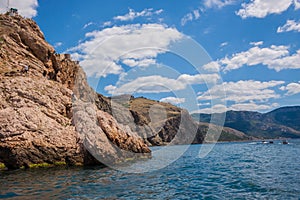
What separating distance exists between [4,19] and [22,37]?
35.7ft

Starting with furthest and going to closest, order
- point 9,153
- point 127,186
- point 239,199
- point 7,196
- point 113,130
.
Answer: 1. point 113,130
2. point 9,153
3. point 127,186
4. point 7,196
5. point 239,199

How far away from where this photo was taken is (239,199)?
14.2m

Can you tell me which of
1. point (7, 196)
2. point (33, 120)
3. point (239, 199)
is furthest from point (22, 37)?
point (239, 199)

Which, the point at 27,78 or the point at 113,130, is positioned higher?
the point at 27,78

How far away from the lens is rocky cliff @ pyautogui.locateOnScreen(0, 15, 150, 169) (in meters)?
29.7

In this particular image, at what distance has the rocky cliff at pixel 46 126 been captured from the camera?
97.5 feet

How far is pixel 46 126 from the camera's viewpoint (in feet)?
107

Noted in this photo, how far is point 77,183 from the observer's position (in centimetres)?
2011

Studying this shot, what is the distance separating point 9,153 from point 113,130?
13.2 meters

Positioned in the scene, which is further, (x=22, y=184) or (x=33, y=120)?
(x=33, y=120)

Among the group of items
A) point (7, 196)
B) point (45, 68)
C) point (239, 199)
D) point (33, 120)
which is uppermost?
point (45, 68)

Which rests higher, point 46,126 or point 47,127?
point 46,126

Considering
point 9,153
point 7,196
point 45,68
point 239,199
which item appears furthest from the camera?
point 45,68

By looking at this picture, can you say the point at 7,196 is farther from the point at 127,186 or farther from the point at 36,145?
the point at 36,145
